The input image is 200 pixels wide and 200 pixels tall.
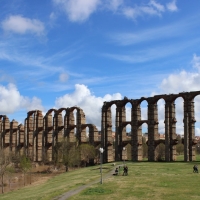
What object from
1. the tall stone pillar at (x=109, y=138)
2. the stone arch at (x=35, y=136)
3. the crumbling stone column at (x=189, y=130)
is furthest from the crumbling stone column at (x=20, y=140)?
the crumbling stone column at (x=189, y=130)

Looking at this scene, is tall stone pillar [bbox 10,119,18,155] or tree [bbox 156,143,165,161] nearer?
tree [bbox 156,143,165,161]

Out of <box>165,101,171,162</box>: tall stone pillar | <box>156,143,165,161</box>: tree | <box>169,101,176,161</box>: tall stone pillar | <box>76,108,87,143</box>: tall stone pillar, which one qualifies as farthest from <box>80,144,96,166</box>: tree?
<box>169,101,176,161</box>: tall stone pillar

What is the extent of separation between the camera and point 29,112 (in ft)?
286

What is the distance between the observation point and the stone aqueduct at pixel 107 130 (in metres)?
56.0

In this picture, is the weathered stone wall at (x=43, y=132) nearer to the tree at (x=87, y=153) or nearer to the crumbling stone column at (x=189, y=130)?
the tree at (x=87, y=153)

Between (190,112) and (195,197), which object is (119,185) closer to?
(195,197)

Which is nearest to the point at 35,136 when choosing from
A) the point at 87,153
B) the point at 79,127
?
the point at 79,127

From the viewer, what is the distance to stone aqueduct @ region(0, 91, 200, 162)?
56.0m

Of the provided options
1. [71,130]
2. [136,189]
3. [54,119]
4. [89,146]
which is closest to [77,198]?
[136,189]

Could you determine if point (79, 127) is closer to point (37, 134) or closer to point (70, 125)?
point (70, 125)

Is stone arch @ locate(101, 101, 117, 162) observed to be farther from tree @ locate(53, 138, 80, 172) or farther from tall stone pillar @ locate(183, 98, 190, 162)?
tall stone pillar @ locate(183, 98, 190, 162)

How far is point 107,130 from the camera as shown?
66.9 meters

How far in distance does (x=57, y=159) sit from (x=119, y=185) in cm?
3849

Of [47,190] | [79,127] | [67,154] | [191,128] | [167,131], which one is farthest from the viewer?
[79,127]
